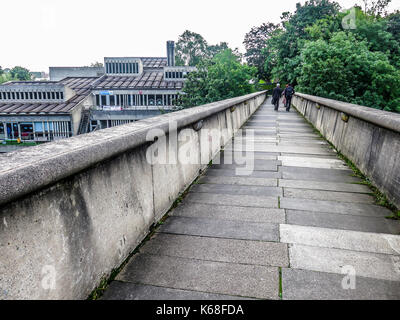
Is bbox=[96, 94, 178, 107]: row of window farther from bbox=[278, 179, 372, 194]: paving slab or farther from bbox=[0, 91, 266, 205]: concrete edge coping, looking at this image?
bbox=[0, 91, 266, 205]: concrete edge coping

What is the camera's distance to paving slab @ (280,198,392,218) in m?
3.72

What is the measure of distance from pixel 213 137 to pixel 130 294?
432 cm

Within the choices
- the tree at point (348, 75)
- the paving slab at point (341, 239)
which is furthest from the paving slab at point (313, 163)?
the tree at point (348, 75)

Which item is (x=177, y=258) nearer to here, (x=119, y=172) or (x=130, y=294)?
(x=130, y=294)

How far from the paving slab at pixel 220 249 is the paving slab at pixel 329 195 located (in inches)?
59.9

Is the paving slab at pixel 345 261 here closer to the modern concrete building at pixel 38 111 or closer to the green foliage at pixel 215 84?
the green foliage at pixel 215 84

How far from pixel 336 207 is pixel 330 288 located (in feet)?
5.89

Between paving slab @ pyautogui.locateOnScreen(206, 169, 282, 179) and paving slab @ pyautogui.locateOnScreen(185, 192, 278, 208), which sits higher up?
paving slab @ pyautogui.locateOnScreen(206, 169, 282, 179)

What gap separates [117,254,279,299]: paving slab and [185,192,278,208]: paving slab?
4.70ft

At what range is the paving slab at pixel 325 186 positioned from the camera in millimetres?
4559

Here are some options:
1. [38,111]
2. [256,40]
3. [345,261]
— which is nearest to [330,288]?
[345,261]

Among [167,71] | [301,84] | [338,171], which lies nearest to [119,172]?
[338,171]

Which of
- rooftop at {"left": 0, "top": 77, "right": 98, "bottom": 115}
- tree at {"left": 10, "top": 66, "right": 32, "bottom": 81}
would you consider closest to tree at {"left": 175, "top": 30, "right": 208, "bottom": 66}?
rooftop at {"left": 0, "top": 77, "right": 98, "bottom": 115}
